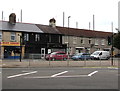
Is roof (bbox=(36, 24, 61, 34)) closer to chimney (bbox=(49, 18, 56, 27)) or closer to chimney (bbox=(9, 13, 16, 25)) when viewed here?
chimney (bbox=(49, 18, 56, 27))

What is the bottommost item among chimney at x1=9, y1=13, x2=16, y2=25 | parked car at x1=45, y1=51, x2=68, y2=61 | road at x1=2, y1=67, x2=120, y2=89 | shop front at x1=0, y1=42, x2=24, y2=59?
road at x1=2, y1=67, x2=120, y2=89

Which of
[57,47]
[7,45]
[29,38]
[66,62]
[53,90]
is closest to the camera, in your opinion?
[53,90]

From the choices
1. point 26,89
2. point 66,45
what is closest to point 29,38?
point 66,45

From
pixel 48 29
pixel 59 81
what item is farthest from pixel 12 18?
pixel 59 81

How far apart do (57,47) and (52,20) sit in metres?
8.18

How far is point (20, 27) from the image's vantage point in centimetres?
5647

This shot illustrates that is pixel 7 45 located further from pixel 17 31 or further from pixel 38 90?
pixel 38 90

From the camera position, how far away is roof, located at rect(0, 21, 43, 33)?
5384 centimetres

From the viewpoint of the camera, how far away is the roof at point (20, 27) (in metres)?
53.8

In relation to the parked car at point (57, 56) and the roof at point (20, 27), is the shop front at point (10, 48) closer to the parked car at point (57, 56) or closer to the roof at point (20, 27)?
the roof at point (20, 27)

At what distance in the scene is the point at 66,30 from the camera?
2591 inches

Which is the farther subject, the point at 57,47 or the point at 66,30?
the point at 66,30

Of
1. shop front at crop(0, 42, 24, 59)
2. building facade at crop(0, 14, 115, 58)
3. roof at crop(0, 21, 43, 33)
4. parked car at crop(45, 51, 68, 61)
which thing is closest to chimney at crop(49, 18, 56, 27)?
building facade at crop(0, 14, 115, 58)

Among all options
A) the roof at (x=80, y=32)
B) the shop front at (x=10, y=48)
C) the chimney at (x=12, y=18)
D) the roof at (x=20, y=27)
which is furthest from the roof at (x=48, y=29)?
the shop front at (x=10, y=48)
